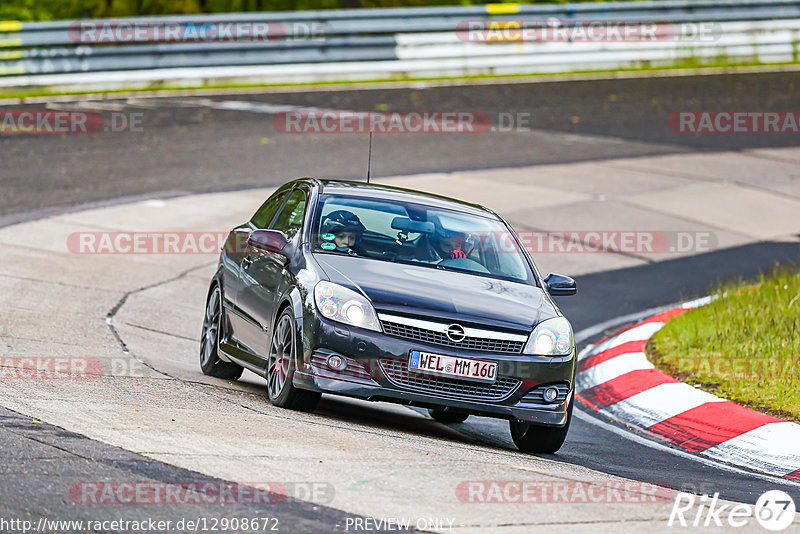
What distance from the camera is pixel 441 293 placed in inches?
317

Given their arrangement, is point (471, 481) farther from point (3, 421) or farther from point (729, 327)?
point (729, 327)

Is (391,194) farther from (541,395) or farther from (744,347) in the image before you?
(744,347)

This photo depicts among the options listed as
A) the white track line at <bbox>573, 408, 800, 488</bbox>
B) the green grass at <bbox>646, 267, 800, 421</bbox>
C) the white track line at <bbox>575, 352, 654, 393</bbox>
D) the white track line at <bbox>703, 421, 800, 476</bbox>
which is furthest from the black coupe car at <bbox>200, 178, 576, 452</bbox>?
the green grass at <bbox>646, 267, 800, 421</bbox>

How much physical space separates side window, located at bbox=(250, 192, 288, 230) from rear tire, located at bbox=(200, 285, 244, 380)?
59 cm

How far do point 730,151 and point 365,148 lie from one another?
5.85 m

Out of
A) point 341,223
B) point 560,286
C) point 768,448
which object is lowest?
point 768,448

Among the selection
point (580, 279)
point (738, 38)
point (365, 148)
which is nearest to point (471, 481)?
point (580, 279)

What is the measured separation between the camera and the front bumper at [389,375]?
7.67 meters

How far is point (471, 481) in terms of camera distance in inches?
251

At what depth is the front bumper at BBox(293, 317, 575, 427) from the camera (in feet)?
25.2

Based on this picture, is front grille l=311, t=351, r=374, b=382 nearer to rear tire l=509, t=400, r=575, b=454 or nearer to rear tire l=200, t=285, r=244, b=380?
rear tire l=509, t=400, r=575, b=454

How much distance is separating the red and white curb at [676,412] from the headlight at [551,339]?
1.19 meters

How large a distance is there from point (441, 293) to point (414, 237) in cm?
89

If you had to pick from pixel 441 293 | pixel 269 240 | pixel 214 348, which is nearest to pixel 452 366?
pixel 441 293
